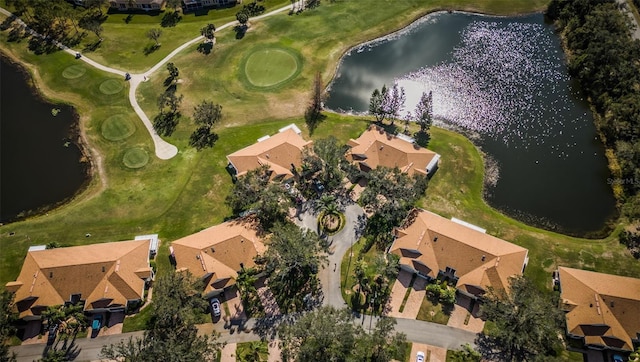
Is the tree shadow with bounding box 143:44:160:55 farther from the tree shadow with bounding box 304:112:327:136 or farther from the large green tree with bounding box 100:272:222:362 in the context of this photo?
the large green tree with bounding box 100:272:222:362

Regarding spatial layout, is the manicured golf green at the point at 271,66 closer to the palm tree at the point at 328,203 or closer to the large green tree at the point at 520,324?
the palm tree at the point at 328,203

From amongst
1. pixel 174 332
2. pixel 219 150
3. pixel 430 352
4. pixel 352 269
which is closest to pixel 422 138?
pixel 352 269

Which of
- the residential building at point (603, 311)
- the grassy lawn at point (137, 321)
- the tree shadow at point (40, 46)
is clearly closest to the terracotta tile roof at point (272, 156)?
the grassy lawn at point (137, 321)

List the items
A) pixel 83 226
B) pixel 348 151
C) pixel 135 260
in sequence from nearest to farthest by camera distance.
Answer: pixel 135 260, pixel 83 226, pixel 348 151

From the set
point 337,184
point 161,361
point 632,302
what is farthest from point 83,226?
point 632,302

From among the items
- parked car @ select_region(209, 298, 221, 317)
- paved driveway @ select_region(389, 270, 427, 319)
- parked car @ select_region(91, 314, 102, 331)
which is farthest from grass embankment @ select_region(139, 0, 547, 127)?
parked car @ select_region(91, 314, 102, 331)

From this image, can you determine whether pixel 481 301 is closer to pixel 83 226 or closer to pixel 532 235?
pixel 532 235
